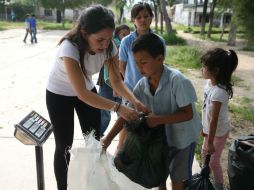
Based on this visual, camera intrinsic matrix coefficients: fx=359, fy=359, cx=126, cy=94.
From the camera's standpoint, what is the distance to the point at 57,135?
9.18 feet

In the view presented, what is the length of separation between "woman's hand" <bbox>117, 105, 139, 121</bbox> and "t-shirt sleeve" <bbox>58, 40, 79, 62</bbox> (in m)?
0.46

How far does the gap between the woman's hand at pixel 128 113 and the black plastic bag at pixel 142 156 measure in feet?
0.13

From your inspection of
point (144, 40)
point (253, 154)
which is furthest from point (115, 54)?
point (253, 154)

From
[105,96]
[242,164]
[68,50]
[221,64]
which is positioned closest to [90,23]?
[68,50]

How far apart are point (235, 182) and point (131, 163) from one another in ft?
3.09

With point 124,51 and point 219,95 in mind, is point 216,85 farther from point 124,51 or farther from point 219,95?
point 124,51

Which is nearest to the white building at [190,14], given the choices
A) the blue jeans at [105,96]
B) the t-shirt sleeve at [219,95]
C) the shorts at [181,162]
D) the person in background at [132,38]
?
the blue jeans at [105,96]

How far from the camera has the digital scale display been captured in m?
2.04

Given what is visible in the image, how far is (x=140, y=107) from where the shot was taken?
2.29 metres

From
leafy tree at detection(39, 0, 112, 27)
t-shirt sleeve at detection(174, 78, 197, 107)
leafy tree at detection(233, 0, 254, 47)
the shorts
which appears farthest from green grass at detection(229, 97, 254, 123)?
leafy tree at detection(39, 0, 112, 27)

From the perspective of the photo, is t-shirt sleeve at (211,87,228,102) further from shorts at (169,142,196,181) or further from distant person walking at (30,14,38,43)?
distant person walking at (30,14,38,43)

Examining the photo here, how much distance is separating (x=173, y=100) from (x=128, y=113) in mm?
298

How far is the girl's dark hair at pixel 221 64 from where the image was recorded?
108 inches

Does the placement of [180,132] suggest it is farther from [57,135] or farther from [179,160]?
[57,135]
